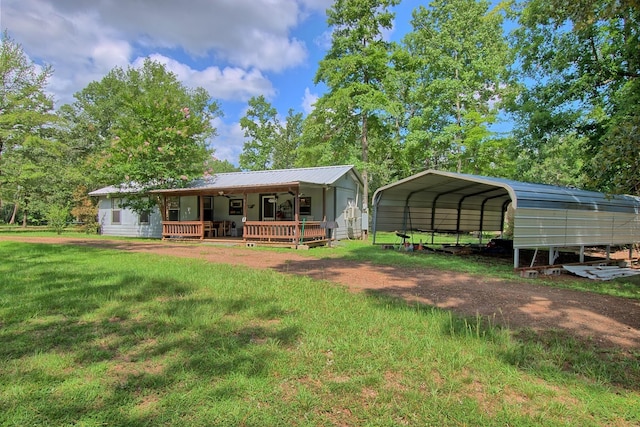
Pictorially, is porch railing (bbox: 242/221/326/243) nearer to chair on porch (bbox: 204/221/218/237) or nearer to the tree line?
chair on porch (bbox: 204/221/218/237)

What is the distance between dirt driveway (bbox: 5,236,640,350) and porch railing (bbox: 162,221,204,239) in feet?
28.5

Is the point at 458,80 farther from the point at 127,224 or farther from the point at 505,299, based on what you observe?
the point at 127,224

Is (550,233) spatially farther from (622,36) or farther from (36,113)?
(36,113)

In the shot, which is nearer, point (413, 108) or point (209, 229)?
point (209, 229)

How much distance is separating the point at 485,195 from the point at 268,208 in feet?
33.7

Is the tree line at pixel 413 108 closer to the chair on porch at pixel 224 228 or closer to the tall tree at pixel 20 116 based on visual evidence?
the tall tree at pixel 20 116

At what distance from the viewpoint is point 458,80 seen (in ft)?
82.2

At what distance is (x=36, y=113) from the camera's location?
77.8ft

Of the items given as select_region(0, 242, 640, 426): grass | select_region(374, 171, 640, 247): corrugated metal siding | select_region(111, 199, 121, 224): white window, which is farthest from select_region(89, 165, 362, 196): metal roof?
select_region(0, 242, 640, 426): grass

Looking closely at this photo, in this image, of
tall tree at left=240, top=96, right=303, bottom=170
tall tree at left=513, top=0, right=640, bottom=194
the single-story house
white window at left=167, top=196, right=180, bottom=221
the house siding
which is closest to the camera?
tall tree at left=513, top=0, right=640, bottom=194

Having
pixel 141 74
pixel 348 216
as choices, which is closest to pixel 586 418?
pixel 348 216

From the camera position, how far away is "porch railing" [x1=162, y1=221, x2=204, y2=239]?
55.5ft

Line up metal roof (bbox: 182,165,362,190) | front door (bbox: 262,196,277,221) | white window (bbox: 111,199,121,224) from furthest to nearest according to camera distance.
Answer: white window (bbox: 111,199,121,224) → front door (bbox: 262,196,277,221) → metal roof (bbox: 182,165,362,190)

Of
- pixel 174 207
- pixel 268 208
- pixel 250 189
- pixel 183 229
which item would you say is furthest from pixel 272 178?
pixel 174 207
